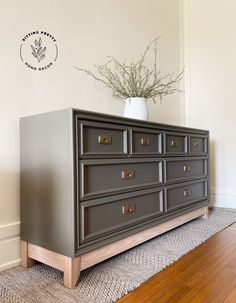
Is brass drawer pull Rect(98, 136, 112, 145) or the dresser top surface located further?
brass drawer pull Rect(98, 136, 112, 145)

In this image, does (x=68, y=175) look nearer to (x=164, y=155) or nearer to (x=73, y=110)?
(x=73, y=110)

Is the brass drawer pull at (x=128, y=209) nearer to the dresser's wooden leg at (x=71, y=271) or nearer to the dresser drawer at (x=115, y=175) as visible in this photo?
the dresser drawer at (x=115, y=175)

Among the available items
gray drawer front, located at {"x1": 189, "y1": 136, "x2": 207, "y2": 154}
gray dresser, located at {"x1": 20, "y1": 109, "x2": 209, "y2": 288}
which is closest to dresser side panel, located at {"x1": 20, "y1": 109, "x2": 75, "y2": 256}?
gray dresser, located at {"x1": 20, "y1": 109, "x2": 209, "y2": 288}

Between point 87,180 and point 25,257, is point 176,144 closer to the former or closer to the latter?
point 87,180

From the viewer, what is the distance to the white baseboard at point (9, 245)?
1461 millimetres

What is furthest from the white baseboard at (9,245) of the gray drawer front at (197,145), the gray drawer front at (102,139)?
the gray drawer front at (197,145)

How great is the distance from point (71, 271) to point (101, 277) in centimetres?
19

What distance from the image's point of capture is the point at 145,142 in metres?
1.73

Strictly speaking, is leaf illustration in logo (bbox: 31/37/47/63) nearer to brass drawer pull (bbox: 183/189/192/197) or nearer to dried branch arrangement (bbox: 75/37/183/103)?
dried branch arrangement (bbox: 75/37/183/103)

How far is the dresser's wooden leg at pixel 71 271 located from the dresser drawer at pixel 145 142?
2.20 feet

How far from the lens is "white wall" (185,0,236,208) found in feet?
9.78

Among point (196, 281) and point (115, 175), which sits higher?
point (115, 175)

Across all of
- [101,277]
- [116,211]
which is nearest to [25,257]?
[101,277]

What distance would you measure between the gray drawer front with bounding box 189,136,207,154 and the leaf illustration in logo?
1.32 meters
